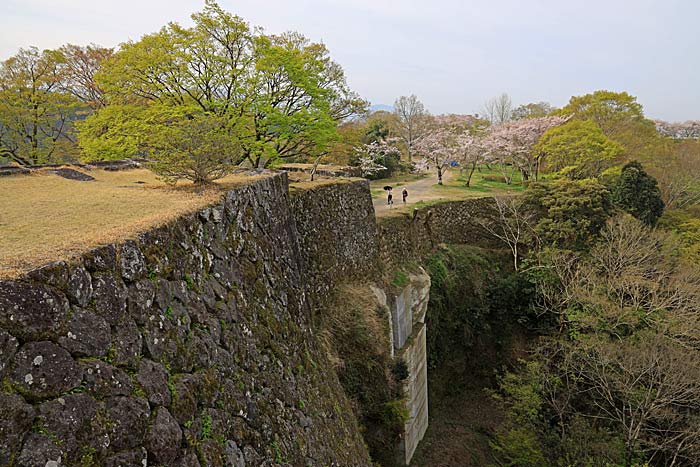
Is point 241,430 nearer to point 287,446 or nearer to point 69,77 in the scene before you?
point 287,446

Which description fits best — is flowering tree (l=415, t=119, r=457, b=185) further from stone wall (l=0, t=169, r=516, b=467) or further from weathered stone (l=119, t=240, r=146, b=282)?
weathered stone (l=119, t=240, r=146, b=282)

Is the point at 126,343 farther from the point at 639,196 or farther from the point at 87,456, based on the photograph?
the point at 639,196

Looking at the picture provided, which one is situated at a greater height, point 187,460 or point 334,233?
point 334,233

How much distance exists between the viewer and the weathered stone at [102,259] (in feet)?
10.4

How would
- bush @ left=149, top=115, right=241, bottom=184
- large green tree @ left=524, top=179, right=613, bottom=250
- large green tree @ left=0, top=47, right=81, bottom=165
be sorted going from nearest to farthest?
1. bush @ left=149, top=115, right=241, bottom=184
2. large green tree @ left=0, top=47, right=81, bottom=165
3. large green tree @ left=524, top=179, right=613, bottom=250

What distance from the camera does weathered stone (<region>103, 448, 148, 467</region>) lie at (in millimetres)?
2824

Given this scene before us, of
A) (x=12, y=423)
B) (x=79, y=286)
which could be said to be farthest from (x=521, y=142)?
(x=12, y=423)

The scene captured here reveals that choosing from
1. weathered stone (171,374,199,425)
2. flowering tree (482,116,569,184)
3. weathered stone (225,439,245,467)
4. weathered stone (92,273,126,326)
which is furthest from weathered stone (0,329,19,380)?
flowering tree (482,116,569,184)

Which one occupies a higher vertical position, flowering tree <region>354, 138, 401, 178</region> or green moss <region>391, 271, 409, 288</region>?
flowering tree <region>354, 138, 401, 178</region>

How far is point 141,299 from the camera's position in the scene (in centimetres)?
354

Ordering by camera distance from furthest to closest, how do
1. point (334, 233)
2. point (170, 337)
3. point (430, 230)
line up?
point (430, 230) → point (334, 233) → point (170, 337)

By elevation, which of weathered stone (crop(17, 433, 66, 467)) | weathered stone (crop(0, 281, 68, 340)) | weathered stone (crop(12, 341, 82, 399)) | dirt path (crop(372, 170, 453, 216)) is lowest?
dirt path (crop(372, 170, 453, 216))

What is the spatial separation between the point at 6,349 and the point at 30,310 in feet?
0.92

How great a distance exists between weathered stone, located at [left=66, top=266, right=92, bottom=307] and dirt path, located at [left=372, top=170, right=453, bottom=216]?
1426cm
